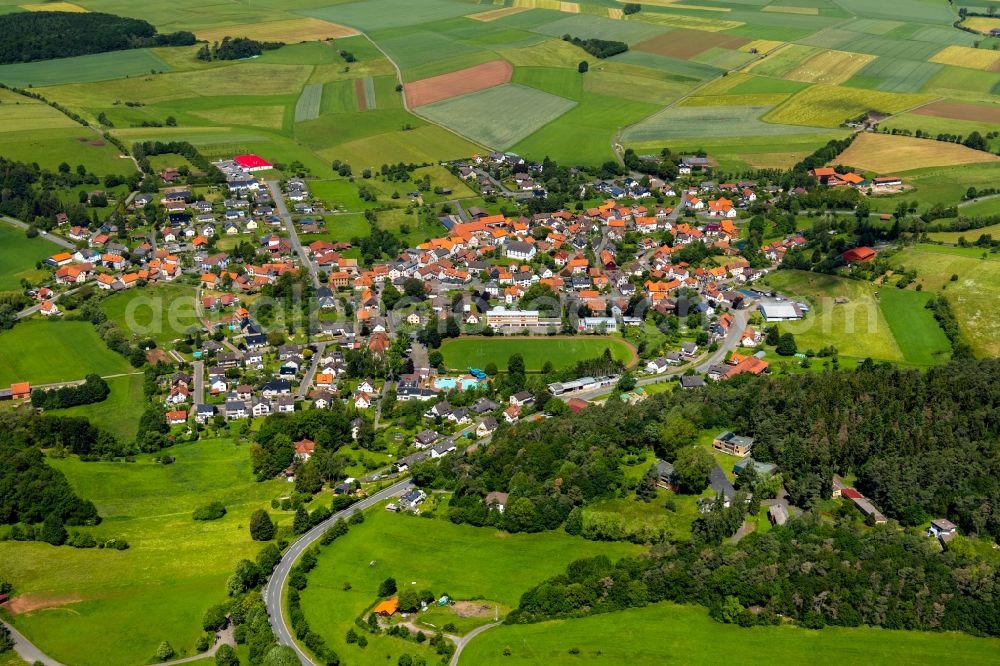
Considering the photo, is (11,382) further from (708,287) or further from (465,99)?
(465,99)

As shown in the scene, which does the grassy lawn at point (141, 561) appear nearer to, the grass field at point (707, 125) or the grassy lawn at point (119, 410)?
the grassy lawn at point (119, 410)

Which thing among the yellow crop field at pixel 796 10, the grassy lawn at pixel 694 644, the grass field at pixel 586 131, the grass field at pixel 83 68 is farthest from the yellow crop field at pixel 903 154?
the grass field at pixel 83 68

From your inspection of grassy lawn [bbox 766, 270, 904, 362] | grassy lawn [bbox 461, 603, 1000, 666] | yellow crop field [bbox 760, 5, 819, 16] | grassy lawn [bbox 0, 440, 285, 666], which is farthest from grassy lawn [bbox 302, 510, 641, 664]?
yellow crop field [bbox 760, 5, 819, 16]

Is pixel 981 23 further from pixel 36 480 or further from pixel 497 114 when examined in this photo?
pixel 36 480

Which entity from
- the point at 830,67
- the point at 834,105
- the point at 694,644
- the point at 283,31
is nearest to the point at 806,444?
the point at 694,644

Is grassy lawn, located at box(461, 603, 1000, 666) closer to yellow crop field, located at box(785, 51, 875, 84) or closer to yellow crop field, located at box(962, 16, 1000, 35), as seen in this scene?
yellow crop field, located at box(785, 51, 875, 84)

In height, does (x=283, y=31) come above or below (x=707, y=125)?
above
